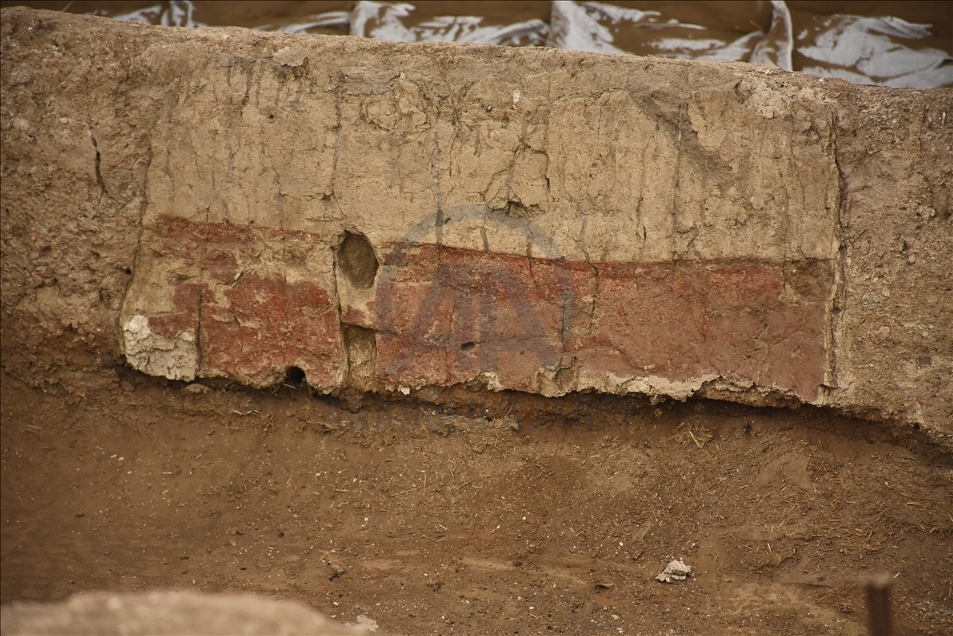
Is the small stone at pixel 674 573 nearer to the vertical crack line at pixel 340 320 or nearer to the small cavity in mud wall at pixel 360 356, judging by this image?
the small cavity in mud wall at pixel 360 356

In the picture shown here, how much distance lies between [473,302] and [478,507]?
0.94 metres

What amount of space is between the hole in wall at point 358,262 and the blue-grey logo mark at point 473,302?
0.34 feet

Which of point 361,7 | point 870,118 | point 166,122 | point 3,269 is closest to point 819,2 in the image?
point 870,118

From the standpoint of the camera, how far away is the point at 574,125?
12.2ft

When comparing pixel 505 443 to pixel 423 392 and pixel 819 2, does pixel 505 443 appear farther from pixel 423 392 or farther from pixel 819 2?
pixel 819 2

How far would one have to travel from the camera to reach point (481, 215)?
3.80 meters

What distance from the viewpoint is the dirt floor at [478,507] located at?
3.51m

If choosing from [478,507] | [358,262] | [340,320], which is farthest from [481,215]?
[478,507]

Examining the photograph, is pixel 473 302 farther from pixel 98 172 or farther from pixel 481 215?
pixel 98 172

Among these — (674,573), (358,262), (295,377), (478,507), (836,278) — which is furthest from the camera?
(295,377)

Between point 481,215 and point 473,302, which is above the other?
point 481,215

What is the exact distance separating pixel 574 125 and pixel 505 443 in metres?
1.50

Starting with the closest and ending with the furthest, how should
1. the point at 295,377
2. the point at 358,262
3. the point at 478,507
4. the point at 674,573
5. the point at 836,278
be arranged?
the point at 674,573, the point at 836,278, the point at 478,507, the point at 358,262, the point at 295,377

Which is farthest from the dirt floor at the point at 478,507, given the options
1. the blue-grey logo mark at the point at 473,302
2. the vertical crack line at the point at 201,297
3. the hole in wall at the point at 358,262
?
the hole in wall at the point at 358,262
